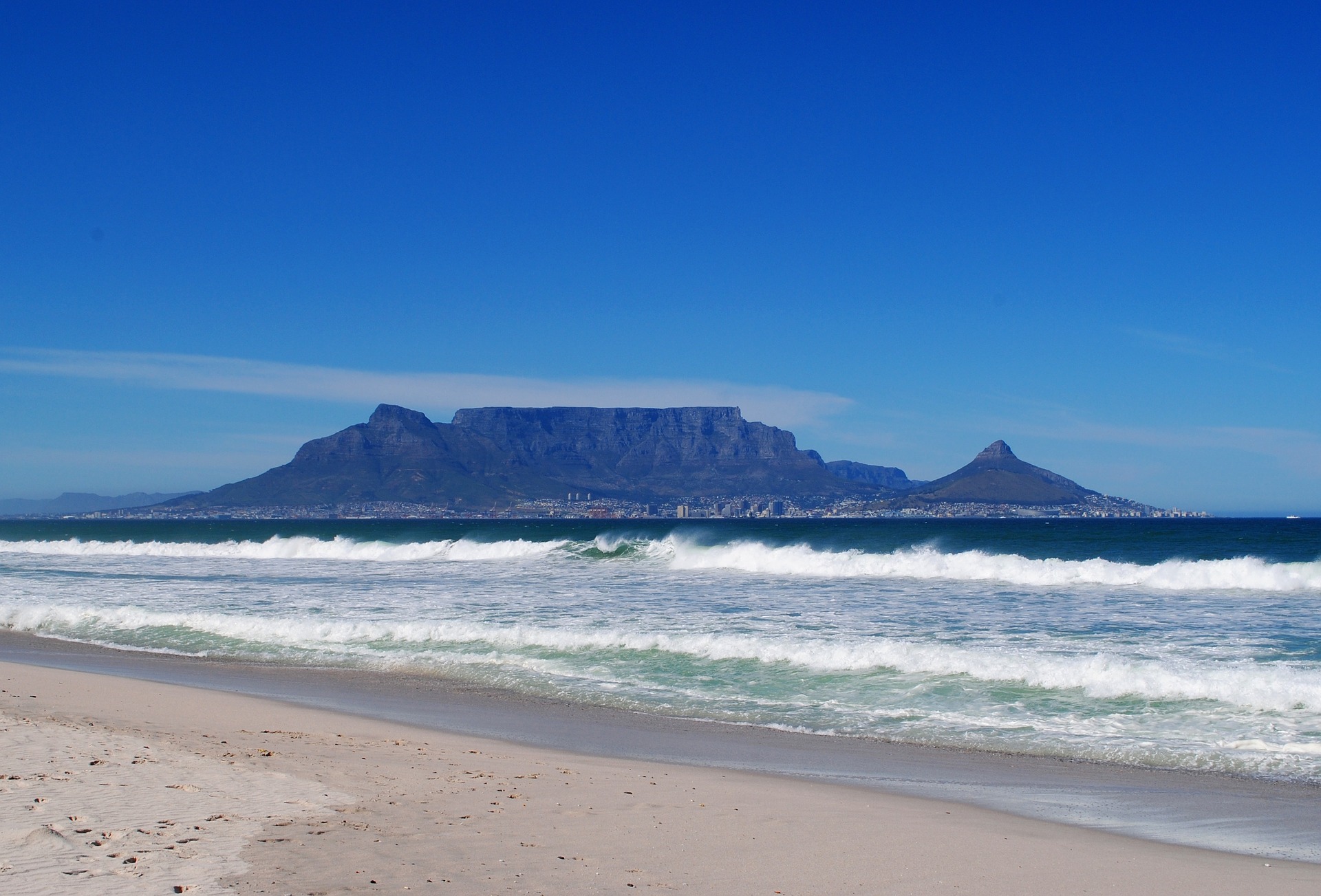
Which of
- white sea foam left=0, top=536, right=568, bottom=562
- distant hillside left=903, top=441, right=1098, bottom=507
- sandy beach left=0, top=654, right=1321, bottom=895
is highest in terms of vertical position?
distant hillside left=903, top=441, right=1098, bottom=507

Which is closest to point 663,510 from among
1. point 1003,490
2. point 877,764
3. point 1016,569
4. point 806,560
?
point 1003,490

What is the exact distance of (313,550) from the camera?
65500 millimetres

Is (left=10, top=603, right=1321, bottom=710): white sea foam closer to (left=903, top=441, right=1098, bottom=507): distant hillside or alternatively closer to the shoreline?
the shoreline

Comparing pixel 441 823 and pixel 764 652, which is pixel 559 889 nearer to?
pixel 441 823

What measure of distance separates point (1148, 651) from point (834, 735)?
6.97 meters

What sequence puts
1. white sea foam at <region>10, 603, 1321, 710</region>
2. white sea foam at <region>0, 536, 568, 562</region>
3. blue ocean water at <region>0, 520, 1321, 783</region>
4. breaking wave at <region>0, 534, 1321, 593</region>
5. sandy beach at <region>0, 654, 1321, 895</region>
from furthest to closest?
white sea foam at <region>0, 536, 568, 562</region> → breaking wave at <region>0, 534, 1321, 593</region> → white sea foam at <region>10, 603, 1321, 710</region> → blue ocean water at <region>0, 520, 1321, 783</region> → sandy beach at <region>0, 654, 1321, 895</region>

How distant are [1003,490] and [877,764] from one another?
184 metres

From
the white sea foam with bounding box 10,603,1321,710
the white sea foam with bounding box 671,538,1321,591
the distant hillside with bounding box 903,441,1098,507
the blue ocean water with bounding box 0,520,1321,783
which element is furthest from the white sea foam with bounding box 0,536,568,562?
the distant hillside with bounding box 903,441,1098,507

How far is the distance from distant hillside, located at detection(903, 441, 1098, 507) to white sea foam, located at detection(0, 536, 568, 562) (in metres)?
123

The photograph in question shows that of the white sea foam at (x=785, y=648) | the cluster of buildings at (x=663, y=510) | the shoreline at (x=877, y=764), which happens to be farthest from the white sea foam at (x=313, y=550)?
the cluster of buildings at (x=663, y=510)

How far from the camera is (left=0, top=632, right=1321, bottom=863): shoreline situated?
7242mm

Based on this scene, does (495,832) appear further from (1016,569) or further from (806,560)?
(806,560)

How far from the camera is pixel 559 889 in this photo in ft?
16.8

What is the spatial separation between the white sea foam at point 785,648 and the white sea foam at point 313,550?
32179 mm
